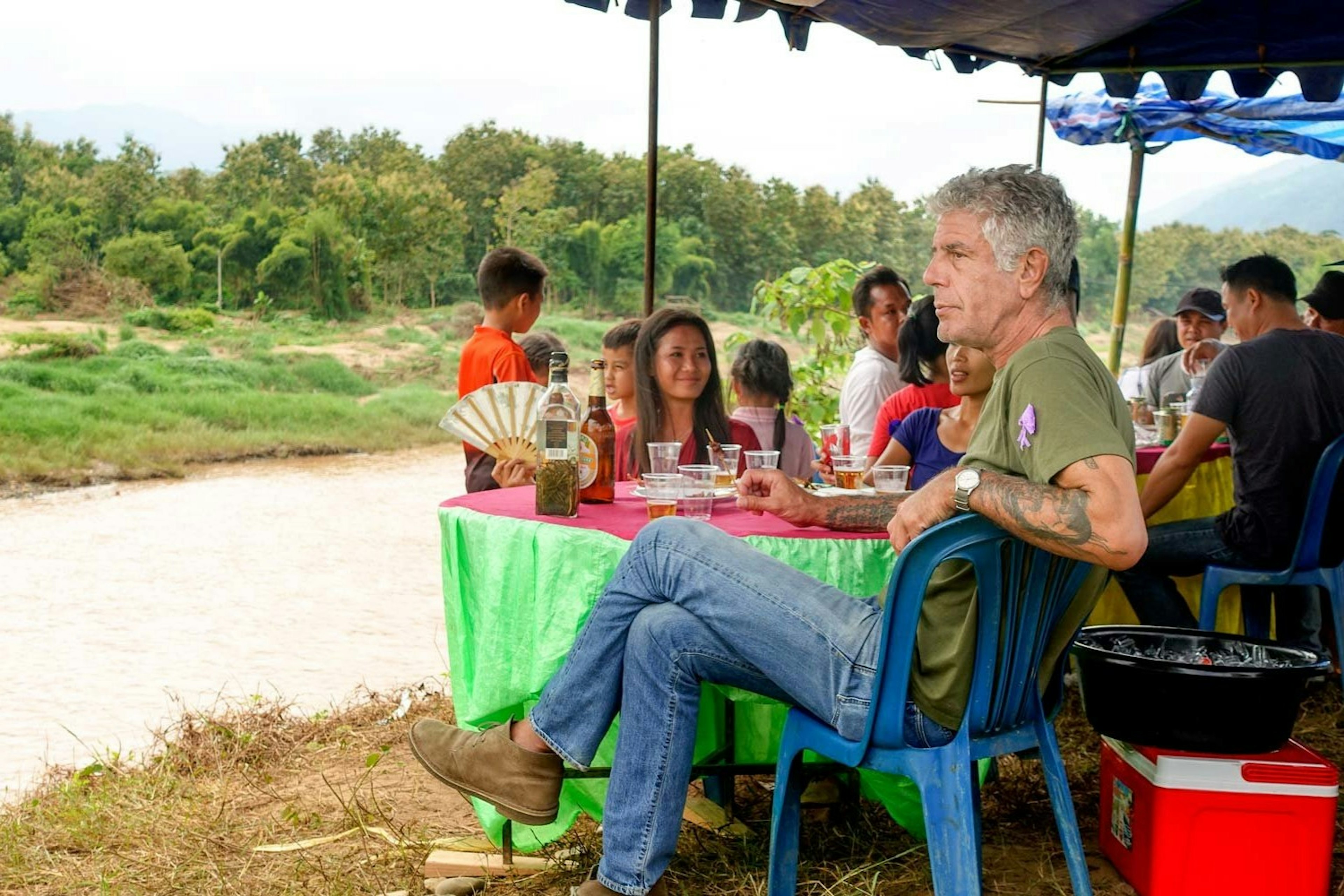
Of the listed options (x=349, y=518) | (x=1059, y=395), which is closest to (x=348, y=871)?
(x=1059, y=395)

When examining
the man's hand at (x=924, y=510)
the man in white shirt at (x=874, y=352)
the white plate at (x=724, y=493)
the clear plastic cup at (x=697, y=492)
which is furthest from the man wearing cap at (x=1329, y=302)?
the man's hand at (x=924, y=510)

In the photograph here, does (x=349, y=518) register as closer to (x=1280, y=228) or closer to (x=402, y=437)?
(x=402, y=437)

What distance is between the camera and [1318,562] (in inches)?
141

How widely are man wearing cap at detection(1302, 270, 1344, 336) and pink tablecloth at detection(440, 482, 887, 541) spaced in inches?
132

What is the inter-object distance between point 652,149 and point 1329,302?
2.85m

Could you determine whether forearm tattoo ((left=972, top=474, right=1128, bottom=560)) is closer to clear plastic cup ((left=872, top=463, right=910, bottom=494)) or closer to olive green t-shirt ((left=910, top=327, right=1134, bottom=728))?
olive green t-shirt ((left=910, top=327, right=1134, bottom=728))

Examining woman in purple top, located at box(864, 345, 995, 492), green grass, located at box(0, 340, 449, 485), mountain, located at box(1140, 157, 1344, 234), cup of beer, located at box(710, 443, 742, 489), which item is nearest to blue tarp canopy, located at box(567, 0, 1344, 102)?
woman in purple top, located at box(864, 345, 995, 492)

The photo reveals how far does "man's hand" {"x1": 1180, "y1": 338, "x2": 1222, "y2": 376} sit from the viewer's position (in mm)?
5742

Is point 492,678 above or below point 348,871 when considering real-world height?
above

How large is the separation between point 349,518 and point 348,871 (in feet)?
48.7

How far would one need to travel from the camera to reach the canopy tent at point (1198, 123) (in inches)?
→ 275

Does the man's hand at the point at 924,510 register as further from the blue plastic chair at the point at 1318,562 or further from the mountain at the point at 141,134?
the mountain at the point at 141,134

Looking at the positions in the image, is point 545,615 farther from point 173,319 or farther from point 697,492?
point 173,319

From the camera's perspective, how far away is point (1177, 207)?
130750 millimetres
